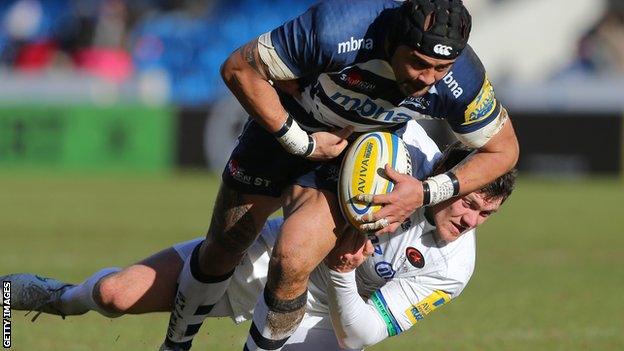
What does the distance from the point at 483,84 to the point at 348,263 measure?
1.07m

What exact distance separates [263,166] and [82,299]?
123cm

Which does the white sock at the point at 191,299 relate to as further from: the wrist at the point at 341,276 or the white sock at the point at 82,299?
the wrist at the point at 341,276

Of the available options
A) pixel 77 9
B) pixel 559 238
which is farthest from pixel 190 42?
pixel 559 238

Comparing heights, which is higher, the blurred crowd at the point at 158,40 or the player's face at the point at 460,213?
the player's face at the point at 460,213

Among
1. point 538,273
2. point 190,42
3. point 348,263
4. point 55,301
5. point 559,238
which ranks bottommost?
point 190,42

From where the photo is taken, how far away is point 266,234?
7.09 metres

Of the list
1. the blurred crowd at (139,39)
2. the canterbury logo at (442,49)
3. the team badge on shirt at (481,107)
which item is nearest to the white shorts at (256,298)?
Result: the team badge on shirt at (481,107)

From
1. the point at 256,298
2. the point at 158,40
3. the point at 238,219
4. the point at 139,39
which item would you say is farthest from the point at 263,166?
the point at 139,39

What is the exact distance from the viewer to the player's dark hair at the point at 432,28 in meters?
5.74

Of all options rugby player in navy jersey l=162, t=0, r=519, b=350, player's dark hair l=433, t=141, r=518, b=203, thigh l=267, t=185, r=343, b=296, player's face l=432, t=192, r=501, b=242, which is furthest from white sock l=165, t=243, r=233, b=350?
player's dark hair l=433, t=141, r=518, b=203

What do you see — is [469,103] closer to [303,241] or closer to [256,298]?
[303,241]

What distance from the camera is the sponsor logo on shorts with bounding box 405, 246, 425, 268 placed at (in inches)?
265

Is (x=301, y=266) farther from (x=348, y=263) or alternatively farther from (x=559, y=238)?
(x=559, y=238)

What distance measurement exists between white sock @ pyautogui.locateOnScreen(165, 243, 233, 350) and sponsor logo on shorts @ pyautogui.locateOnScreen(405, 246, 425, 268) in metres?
0.96
